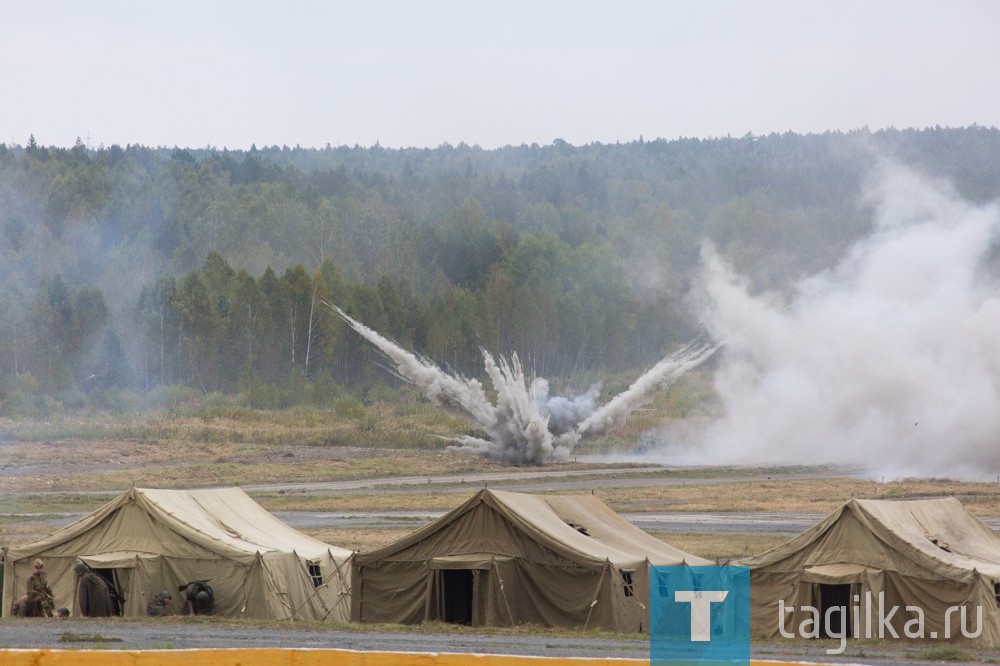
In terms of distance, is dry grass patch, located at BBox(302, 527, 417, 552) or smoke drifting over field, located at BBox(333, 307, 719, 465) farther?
smoke drifting over field, located at BBox(333, 307, 719, 465)

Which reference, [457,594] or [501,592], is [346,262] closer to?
[457,594]

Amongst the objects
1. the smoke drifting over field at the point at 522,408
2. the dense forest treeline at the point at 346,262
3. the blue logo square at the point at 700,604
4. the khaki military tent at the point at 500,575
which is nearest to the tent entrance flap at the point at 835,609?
the blue logo square at the point at 700,604

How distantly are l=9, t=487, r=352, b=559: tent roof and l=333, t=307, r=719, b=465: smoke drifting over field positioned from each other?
4091 centimetres

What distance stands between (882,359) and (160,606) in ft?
178

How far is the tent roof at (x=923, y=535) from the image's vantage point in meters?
24.9

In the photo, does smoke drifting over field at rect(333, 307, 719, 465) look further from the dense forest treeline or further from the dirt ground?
the dense forest treeline

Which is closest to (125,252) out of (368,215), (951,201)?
(368,215)

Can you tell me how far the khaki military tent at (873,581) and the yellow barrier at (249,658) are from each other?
32.5 ft

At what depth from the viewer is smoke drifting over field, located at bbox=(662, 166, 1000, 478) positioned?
68.6 m

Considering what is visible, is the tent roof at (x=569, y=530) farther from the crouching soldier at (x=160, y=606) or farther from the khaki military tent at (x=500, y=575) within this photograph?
the crouching soldier at (x=160, y=606)

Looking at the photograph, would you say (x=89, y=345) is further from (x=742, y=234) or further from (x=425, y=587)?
(x=425, y=587)

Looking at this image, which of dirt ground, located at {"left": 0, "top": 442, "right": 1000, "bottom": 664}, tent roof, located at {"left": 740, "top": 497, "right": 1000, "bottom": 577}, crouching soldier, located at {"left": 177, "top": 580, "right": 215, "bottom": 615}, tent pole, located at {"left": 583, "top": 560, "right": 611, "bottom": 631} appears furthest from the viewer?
crouching soldier, located at {"left": 177, "top": 580, "right": 215, "bottom": 615}

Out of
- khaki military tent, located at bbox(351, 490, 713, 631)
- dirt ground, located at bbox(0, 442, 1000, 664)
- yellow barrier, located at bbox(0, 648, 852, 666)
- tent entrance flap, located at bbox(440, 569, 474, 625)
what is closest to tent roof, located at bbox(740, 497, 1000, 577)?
dirt ground, located at bbox(0, 442, 1000, 664)

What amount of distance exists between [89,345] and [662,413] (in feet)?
145
